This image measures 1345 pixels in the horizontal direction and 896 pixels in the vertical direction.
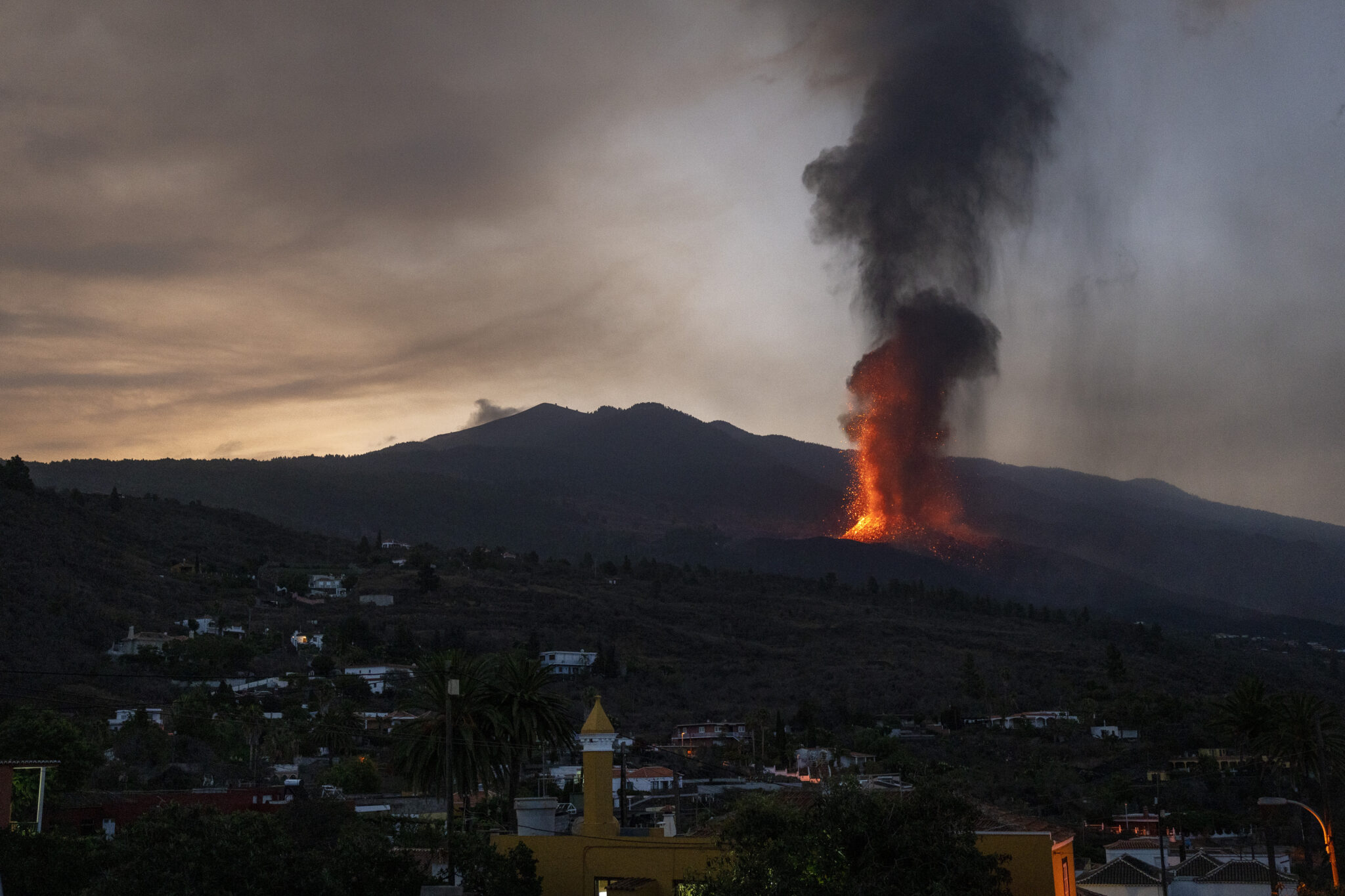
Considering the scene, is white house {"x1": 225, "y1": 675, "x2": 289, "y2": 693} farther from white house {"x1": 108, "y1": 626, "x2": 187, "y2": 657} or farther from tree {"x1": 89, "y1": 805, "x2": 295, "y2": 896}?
tree {"x1": 89, "y1": 805, "x2": 295, "y2": 896}

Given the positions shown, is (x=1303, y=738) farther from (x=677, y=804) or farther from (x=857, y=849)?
(x=857, y=849)

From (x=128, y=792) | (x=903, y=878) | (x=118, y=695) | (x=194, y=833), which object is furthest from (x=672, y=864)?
(x=118, y=695)

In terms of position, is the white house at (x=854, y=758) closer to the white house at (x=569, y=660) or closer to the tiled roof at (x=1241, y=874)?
the tiled roof at (x=1241, y=874)

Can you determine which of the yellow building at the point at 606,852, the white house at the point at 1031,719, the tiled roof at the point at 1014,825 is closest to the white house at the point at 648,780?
the white house at the point at 1031,719

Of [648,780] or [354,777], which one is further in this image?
[648,780]

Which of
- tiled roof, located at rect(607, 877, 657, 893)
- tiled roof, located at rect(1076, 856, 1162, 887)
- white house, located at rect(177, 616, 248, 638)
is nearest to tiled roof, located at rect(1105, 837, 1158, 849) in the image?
tiled roof, located at rect(1076, 856, 1162, 887)

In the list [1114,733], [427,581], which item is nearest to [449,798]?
[1114,733]

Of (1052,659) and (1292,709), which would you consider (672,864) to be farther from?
(1052,659)
